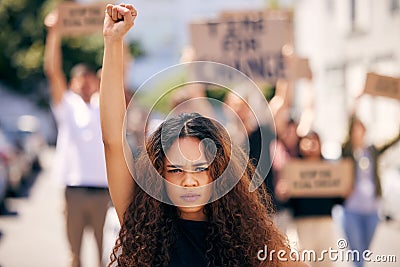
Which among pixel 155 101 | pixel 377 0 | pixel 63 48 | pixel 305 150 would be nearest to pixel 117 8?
pixel 155 101

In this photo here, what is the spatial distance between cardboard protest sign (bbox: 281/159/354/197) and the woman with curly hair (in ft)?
11.3

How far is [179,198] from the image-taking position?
2369 millimetres

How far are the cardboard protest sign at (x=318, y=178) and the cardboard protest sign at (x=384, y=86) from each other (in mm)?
575

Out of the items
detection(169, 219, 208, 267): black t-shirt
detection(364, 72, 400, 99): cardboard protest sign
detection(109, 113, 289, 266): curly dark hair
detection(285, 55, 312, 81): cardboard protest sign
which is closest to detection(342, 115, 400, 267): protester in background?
detection(364, 72, 400, 99): cardboard protest sign

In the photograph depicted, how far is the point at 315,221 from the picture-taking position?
5777mm

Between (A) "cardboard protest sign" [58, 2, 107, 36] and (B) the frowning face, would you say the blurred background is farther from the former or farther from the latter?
(B) the frowning face

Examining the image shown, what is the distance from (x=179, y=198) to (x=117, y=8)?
0.55 m

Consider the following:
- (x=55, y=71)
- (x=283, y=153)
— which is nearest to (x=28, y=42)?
(x=55, y=71)

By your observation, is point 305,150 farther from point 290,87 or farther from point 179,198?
point 179,198

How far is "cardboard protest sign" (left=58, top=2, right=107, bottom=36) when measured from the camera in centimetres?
659

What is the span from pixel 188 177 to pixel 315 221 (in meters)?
3.56

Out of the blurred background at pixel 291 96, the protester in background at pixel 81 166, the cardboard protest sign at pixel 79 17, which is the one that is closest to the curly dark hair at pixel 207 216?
the blurred background at pixel 291 96

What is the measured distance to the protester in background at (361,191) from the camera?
591cm

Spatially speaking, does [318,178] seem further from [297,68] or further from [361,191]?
[297,68]
